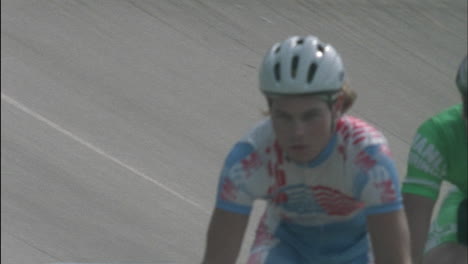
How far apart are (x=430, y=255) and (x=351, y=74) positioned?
497 cm

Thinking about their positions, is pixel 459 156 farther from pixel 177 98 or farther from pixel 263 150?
pixel 177 98

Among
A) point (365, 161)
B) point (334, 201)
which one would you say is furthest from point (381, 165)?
point (334, 201)

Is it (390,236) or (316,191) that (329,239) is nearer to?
(316,191)

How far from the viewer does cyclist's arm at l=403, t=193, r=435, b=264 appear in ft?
12.1

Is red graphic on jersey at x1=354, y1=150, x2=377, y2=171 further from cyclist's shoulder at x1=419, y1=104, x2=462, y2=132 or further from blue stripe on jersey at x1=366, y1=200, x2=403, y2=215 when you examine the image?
cyclist's shoulder at x1=419, y1=104, x2=462, y2=132

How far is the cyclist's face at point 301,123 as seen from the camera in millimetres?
3174

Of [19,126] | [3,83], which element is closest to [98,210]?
[19,126]

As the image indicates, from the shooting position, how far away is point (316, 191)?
11.2 ft

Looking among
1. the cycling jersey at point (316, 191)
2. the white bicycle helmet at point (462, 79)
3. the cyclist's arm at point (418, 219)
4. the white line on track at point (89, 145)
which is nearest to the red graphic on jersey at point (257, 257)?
the cycling jersey at point (316, 191)

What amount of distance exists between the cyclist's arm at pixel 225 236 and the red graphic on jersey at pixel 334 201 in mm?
257

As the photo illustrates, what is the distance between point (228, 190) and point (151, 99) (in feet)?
13.9

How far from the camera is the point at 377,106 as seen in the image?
27.5 feet

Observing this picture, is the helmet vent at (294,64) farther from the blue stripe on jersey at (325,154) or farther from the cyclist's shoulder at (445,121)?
the cyclist's shoulder at (445,121)

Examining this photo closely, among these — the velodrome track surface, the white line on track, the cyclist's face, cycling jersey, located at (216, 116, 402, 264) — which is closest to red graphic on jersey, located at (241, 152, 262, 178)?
cycling jersey, located at (216, 116, 402, 264)
